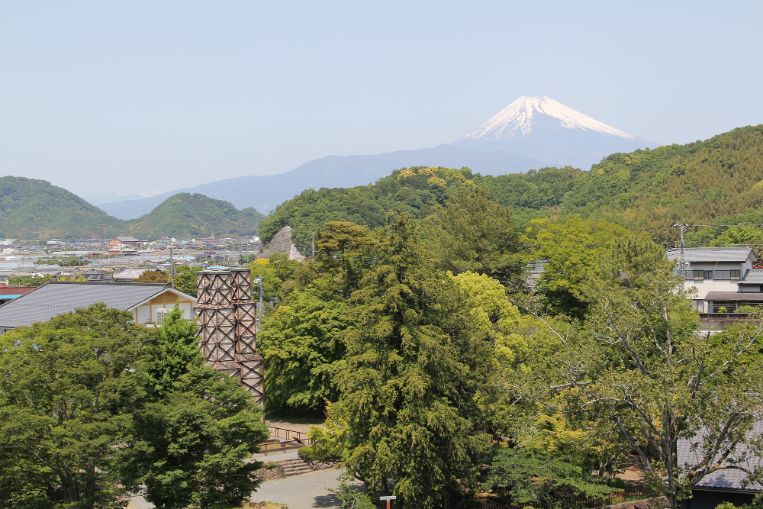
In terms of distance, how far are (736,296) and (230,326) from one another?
80.3ft

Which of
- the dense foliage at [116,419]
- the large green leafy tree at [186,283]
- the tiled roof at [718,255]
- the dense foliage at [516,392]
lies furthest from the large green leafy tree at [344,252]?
the tiled roof at [718,255]

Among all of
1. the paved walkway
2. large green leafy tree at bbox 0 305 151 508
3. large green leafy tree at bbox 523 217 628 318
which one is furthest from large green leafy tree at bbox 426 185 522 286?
large green leafy tree at bbox 0 305 151 508

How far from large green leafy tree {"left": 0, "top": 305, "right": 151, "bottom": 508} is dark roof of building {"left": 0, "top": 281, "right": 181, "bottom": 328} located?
1684 cm

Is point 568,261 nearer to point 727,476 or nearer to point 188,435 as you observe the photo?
point 727,476

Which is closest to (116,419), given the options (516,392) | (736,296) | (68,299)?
(516,392)

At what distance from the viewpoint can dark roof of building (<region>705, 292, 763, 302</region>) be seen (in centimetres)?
3769

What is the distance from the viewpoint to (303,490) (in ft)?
76.9

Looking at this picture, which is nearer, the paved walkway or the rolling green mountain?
the paved walkway

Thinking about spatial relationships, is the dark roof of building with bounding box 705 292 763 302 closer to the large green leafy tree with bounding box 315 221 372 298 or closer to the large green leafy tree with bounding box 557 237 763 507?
the large green leafy tree with bounding box 315 221 372 298

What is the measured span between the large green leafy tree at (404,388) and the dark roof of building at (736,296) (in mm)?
21968

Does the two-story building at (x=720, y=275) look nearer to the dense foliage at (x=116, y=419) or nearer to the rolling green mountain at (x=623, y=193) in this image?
the rolling green mountain at (x=623, y=193)

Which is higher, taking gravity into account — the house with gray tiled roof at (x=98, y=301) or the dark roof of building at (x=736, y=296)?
the house with gray tiled roof at (x=98, y=301)

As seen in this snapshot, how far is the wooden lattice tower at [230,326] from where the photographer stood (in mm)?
28703

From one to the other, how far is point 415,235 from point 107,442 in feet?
28.7
